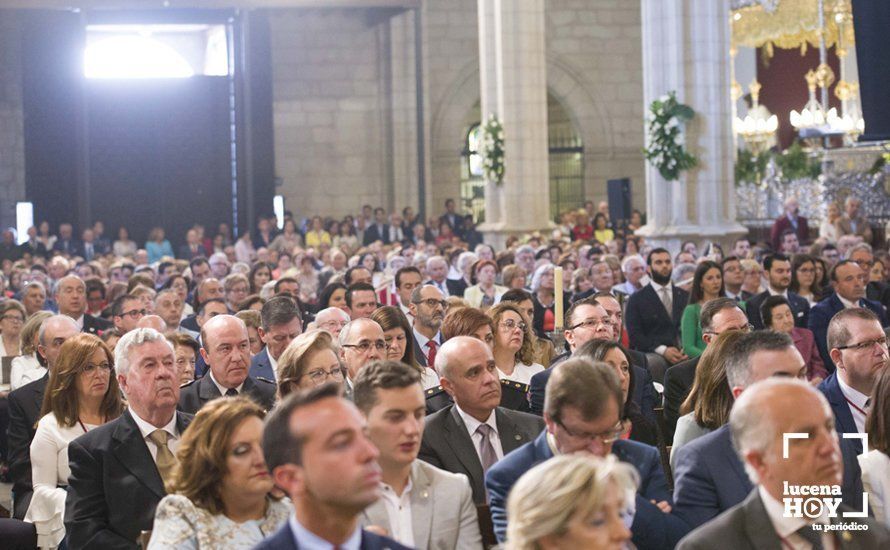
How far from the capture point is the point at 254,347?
30.0 feet

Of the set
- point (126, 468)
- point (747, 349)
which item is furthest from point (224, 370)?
point (747, 349)

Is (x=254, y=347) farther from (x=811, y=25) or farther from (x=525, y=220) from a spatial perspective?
(x=811, y=25)

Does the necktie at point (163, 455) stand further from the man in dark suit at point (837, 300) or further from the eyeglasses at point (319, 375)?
the man in dark suit at point (837, 300)

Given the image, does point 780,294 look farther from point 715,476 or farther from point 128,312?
point 715,476

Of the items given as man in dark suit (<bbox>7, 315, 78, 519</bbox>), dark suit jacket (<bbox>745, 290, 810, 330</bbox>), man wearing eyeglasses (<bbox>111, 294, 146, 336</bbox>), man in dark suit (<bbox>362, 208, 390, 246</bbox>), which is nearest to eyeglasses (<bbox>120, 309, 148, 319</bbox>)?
man wearing eyeglasses (<bbox>111, 294, 146, 336</bbox>)

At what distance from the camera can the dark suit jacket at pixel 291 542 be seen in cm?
331

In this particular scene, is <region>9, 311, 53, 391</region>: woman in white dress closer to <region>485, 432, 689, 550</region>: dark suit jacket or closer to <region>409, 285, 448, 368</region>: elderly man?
<region>409, 285, 448, 368</region>: elderly man

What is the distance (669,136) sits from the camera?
689 inches

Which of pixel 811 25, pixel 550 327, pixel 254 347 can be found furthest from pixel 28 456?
pixel 811 25

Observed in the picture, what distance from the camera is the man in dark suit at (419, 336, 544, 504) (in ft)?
18.0

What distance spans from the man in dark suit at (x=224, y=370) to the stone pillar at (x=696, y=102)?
37.3 ft

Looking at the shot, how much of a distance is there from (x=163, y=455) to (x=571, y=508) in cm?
281

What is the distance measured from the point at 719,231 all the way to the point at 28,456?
12054 mm

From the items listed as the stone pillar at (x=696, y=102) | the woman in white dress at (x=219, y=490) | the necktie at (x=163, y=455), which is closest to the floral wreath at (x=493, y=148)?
the stone pillar at (x=696, y=102)
